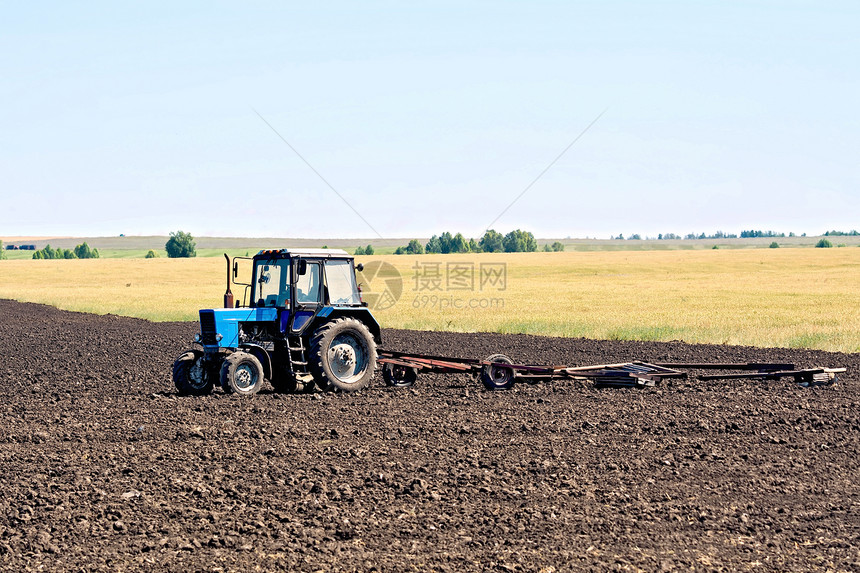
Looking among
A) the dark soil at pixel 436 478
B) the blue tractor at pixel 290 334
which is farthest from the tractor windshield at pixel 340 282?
the dark soil at pixel 436 478

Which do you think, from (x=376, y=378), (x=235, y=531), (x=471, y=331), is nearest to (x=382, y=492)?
(x=235, y=531)

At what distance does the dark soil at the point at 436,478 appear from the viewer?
662 centimetres

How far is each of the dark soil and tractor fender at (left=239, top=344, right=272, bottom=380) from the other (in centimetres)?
41

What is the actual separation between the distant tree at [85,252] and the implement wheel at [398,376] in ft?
443

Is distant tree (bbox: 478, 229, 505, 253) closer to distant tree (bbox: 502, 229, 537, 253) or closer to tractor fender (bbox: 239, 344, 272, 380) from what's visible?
distant tree (bbox: 502, 229, 537, 253)

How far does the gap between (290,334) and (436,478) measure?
5.55 m

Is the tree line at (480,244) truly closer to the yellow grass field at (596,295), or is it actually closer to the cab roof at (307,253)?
the yellow grass field at (596,295)

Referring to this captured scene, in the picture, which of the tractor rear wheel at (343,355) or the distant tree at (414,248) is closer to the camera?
the tractor rear wheel at (343,355)

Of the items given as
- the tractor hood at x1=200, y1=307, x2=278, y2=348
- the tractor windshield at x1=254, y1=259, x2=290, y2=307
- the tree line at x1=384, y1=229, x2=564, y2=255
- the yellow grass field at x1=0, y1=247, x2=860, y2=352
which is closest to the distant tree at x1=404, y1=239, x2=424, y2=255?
the tree line at x1=384, y1=229, x2=564, y2=255

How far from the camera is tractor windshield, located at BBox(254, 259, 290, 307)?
45.6ft

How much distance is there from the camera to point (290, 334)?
13680mm

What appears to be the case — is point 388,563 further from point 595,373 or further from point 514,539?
point 595,373

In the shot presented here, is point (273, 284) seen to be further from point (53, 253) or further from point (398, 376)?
point (53, 253)

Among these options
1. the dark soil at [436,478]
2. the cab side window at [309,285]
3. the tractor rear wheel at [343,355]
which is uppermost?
the cab side window at [309,285]
